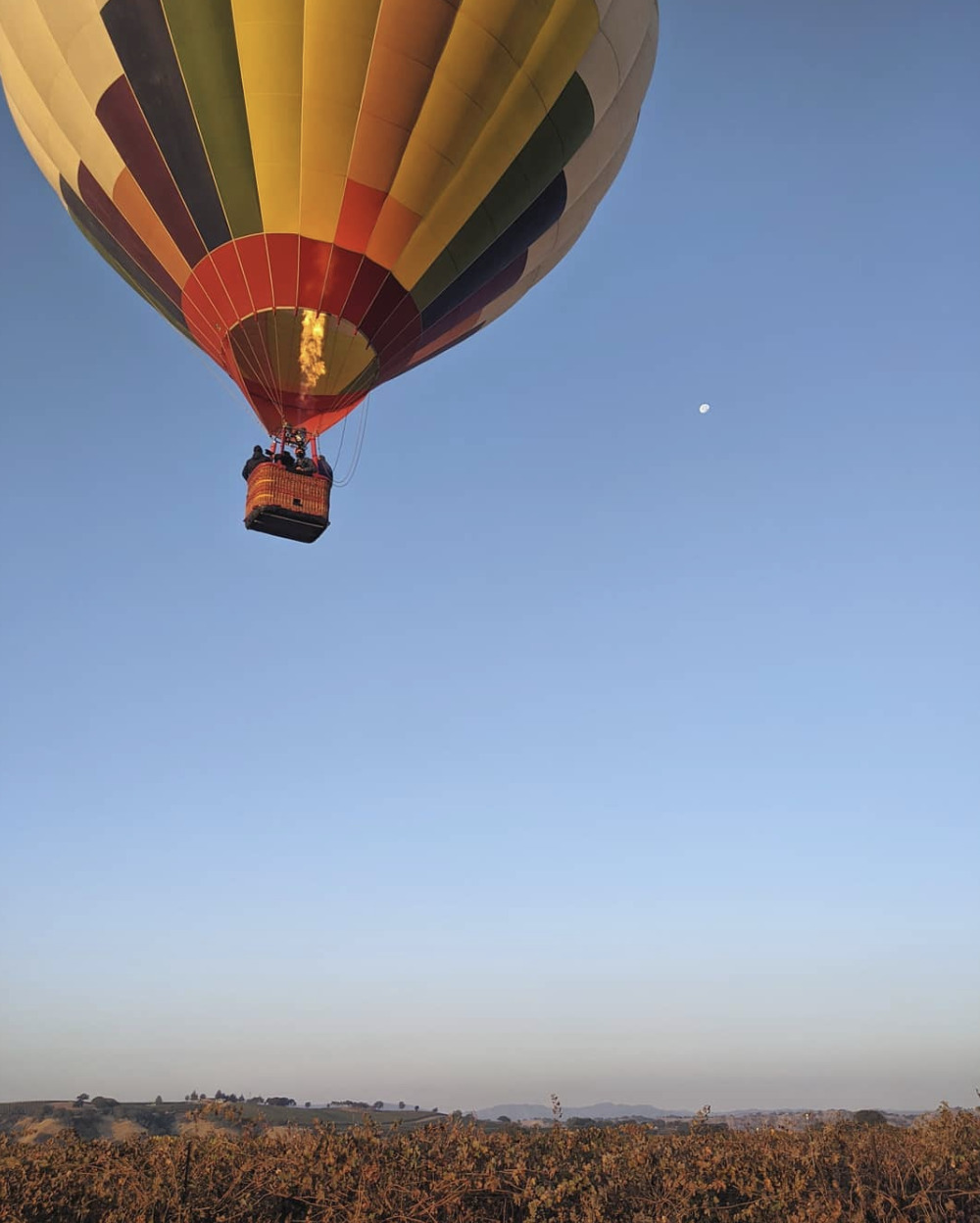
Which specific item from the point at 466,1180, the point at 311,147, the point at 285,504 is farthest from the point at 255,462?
the point at 466,1180

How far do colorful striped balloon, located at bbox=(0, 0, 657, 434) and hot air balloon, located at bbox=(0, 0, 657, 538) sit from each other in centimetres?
3

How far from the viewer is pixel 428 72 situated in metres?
15.6

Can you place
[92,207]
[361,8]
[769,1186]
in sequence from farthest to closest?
[92,207] < [361,8] < [769,1186]

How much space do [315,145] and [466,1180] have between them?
1495 centimetres

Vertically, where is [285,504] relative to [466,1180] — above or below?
above

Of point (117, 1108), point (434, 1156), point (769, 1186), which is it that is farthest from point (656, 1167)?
point (117, 1108)

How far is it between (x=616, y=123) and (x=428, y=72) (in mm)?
4715

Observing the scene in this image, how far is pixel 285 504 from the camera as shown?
15898mm

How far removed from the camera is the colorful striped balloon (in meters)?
15.3

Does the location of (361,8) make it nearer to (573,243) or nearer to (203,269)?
(203,269)

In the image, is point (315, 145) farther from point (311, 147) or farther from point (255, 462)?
point (255, 462)

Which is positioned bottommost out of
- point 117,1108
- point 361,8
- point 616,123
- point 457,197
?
point 117,1108

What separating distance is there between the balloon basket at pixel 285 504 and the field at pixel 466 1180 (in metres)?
9.88

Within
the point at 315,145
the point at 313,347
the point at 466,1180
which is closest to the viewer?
the point at 466,1180
